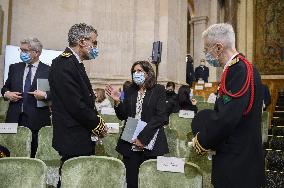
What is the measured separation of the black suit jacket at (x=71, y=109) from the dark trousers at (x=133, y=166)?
0.61 metres

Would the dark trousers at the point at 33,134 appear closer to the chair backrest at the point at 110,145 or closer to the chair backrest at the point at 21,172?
the chair backrest at the point at 110,145

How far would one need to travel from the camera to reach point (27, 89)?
3441mm

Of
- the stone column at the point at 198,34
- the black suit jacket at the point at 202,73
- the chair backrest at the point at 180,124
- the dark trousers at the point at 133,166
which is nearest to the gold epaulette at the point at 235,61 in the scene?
the dark trousers at the point at 133,166

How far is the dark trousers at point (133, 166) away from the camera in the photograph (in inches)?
121

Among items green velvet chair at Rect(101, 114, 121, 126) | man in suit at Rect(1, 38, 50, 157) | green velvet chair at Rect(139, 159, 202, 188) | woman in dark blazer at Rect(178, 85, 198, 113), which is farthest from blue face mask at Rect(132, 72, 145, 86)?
woman in dark blazer at Rect(178, 85, 198, 113)

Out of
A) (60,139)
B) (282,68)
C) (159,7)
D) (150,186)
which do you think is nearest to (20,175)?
(60,139)

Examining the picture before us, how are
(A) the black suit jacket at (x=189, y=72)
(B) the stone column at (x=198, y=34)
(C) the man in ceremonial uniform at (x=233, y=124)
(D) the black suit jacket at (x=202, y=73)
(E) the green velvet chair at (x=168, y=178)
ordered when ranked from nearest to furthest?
(C) the man in ceremonial uniform at (x=233, y=124)
(E) the green velvet chair at (x=168, y=178)
(A) the black suit jacket at (x=189, y=72)
(D) the black suit jacket at (x=202, y=73)
(B) the stone column at (x=198, y=34)

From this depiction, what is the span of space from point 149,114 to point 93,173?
0.94m

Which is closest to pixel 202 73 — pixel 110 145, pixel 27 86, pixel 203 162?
pixel 110 145

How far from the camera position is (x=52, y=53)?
7418mm

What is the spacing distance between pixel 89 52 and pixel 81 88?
0.99 feet

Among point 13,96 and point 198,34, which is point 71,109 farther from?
point 198,34

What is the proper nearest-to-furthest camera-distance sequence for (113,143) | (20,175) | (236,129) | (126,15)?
(236,129), (20,175), (113,143), (126,15)

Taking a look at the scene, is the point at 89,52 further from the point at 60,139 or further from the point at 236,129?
the point at 236,129
